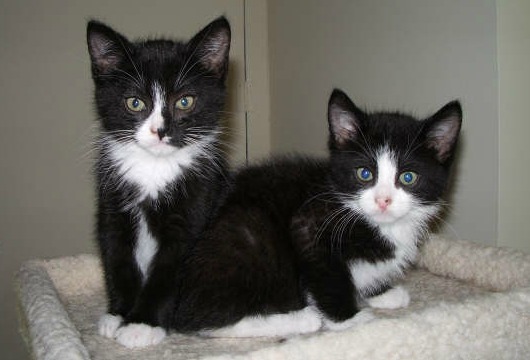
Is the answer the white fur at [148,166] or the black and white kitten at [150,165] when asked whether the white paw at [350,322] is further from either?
the white fur at [148,166]

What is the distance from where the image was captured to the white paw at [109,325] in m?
1.26

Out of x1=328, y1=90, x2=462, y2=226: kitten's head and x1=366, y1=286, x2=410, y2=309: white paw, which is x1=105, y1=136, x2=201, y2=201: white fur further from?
x1=366, y1=286, x2=410, y2=309: white paw

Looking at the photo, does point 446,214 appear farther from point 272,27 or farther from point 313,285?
point 272,27

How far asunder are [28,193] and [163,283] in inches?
51.9

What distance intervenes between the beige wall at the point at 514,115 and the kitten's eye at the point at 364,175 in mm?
411

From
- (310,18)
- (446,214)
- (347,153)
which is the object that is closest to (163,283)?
(347,153)

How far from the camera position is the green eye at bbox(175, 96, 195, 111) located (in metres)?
1.34

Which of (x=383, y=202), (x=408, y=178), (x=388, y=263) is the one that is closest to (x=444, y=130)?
(x=408, y=178)

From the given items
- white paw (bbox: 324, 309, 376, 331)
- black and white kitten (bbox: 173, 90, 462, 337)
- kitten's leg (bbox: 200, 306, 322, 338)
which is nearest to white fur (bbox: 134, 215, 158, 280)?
black and white kitten (bbox: 173, 90, 462, 337)

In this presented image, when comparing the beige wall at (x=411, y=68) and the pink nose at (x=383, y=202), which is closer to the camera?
the pink nose at (x=383, y=202)

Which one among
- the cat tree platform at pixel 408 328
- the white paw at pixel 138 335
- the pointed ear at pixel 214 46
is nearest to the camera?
the cat tree platform at pixel 408 328

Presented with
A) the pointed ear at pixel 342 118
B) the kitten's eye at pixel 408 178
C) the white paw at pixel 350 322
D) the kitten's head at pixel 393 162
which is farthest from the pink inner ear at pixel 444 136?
the white paw at pixel 350 322

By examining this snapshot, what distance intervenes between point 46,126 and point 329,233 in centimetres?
158

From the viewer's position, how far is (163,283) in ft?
4.20
